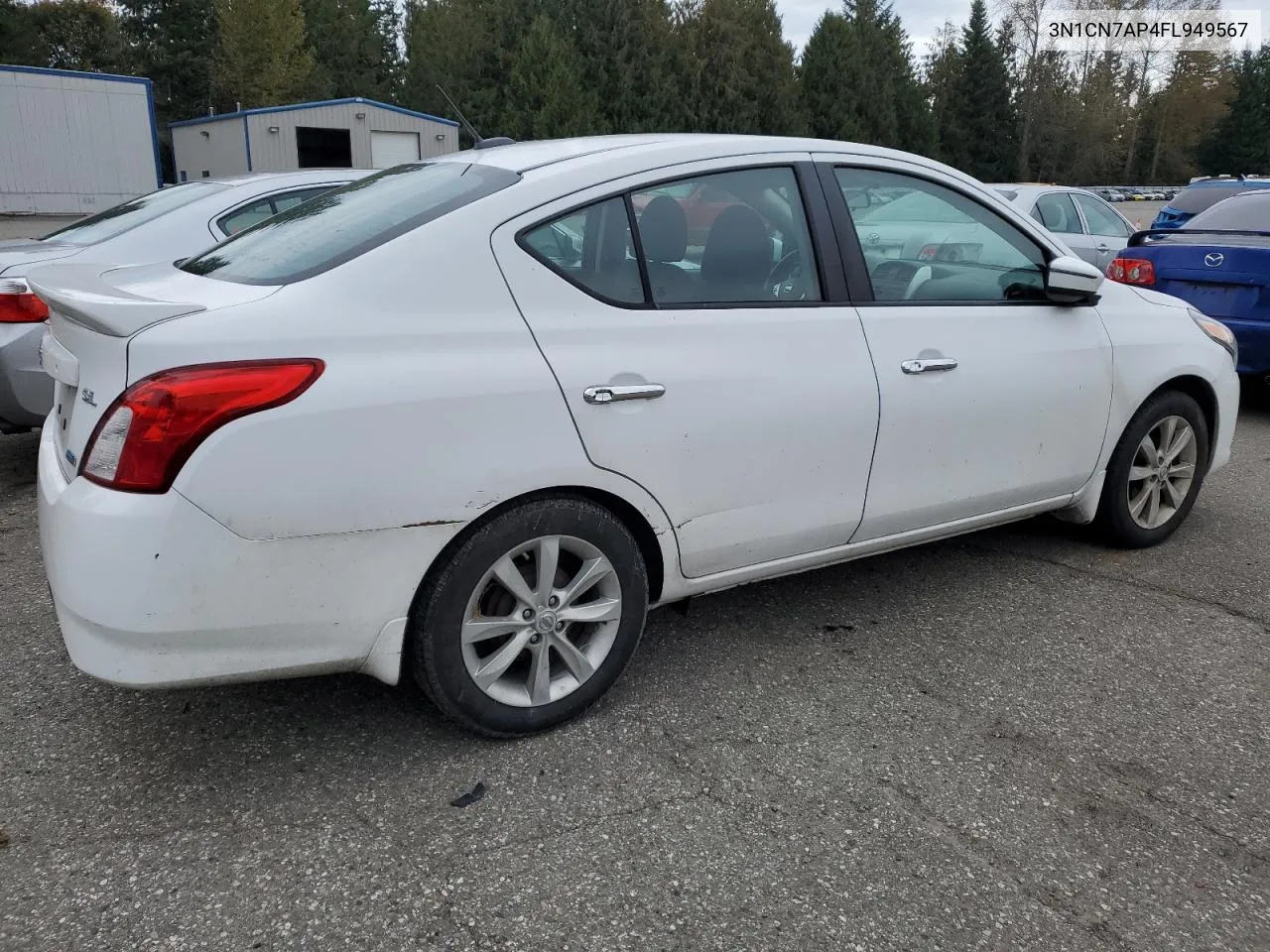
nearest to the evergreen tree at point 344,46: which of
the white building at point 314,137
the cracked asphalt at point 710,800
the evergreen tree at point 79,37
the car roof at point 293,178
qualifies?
the evergreen tree at point 79,37

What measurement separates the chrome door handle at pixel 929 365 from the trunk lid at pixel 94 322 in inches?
75.1

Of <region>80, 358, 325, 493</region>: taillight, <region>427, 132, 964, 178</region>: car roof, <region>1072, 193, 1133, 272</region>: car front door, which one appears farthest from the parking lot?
<region>1072, 193, 1133, 272</region>: car front door

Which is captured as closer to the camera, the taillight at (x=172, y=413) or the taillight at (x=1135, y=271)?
the taillight at (x=172, y=413)

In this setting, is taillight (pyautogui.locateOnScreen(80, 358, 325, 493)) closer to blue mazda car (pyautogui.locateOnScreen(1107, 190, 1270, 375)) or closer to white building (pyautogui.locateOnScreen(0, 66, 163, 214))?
blue mazda car (pyautogui.locateOnScreen(1107, 190, 1270, 375))

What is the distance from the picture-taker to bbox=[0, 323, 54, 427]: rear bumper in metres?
4.77

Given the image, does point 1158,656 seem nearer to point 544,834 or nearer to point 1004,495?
point 1004,495

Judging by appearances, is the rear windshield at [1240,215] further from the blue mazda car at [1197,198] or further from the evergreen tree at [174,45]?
the evergreen tree at [174,45]

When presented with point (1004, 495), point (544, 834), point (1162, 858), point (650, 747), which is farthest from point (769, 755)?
point (1004, 495)

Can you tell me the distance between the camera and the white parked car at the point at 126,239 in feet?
15.8

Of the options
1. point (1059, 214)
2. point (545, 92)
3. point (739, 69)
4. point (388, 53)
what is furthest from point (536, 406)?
point (388, 53)

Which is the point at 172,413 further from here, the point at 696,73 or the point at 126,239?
the point at 696,73

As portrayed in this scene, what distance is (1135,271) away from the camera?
731cm

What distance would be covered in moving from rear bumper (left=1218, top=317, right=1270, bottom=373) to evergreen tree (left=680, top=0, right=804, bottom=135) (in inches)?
2013

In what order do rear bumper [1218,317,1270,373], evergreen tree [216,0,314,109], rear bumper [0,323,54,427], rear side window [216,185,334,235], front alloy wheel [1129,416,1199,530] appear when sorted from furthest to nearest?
evergreen tree [216,0,314,109], rear bumper [1218,317,1270,373], rear side window [216,185,334,235], rear bumper [0,323,54,427], front alloy wheel [1129,416,1199,530]
